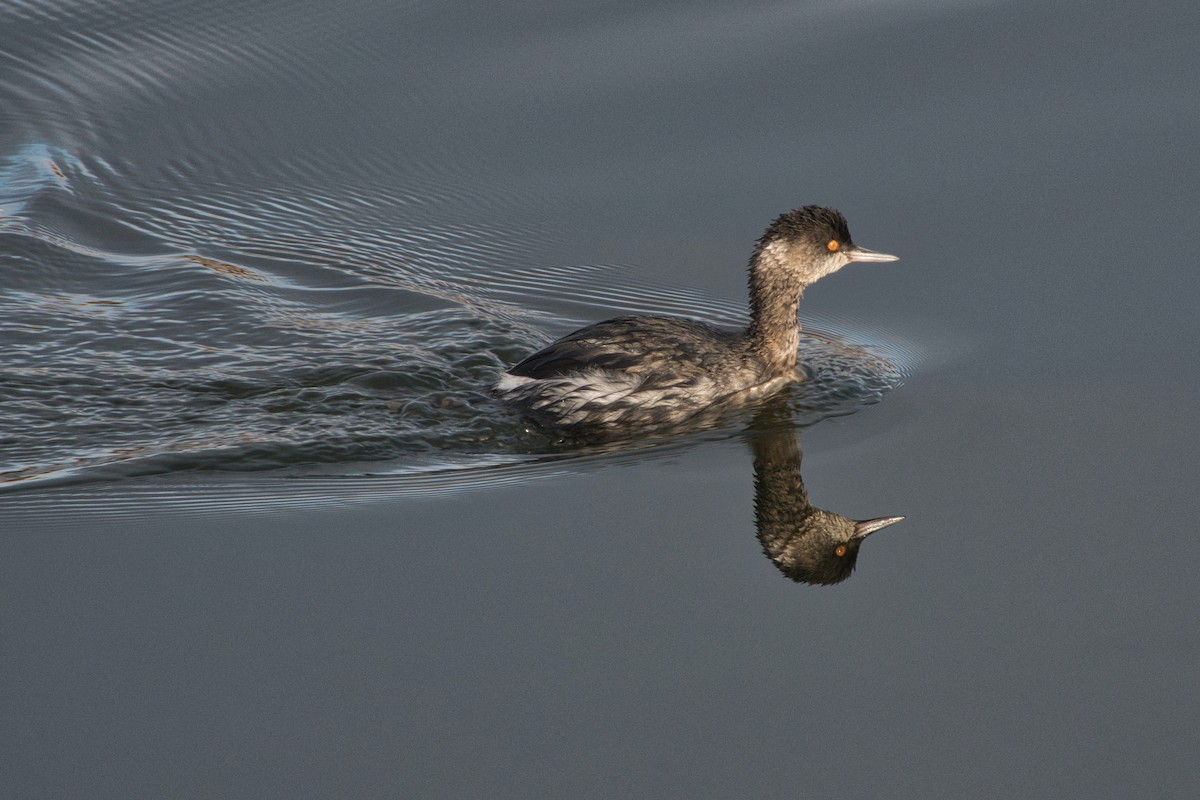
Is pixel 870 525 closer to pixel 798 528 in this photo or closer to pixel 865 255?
pixel 798 528

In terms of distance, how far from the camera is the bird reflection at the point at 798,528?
24.3 ft

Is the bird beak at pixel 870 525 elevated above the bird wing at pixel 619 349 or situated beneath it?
situated beneath

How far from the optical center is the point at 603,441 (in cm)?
901

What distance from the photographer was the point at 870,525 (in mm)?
7648

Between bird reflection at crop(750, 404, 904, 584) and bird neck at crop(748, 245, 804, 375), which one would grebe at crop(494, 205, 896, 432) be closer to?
bird neck at crop(748, 245, 804, 375)

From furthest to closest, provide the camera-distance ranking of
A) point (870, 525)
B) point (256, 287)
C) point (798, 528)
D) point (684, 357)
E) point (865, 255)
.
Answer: point (256, 287) → point (865, 255) → point (684, 357) → point (798, 528) → point (870, 525)

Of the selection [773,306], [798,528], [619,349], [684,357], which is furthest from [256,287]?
[798,528]

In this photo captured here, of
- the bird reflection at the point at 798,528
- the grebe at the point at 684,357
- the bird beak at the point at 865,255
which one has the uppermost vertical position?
the bird beak at the point at 865,255

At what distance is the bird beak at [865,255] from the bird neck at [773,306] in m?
0.35

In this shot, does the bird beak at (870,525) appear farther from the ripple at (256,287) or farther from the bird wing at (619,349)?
the bird wing at (619,349)

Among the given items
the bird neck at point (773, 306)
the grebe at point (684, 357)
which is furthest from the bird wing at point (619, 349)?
the bird neck at point (773, 306)

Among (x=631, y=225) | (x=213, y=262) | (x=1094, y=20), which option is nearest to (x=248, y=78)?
(x=213, y=262)

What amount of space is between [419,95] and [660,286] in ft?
9.21

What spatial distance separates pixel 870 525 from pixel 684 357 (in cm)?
211
